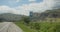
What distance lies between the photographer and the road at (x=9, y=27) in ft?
6.15

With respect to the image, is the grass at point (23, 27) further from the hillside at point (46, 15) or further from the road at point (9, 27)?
the hillside at point (46, 15)

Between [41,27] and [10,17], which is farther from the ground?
[10,17]

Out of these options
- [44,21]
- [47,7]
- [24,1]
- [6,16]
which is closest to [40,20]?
[44,21]

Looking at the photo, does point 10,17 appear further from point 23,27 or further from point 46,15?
point 46,15

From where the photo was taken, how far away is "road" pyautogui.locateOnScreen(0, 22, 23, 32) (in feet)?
6.15

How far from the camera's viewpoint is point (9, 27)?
1.89 meters

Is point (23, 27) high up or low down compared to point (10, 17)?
down

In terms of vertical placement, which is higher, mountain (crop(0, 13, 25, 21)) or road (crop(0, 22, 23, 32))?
mountain (crop(0, 13, 25, 21))

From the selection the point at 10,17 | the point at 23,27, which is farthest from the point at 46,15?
the point at 10,17

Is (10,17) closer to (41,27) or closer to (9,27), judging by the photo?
(9,27)

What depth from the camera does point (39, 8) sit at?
1949 mm

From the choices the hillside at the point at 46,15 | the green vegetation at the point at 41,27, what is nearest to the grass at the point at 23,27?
the green vegetation at the point at 41,27

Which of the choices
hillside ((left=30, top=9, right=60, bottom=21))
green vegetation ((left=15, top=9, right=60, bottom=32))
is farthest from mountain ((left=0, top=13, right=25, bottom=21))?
hillside ((left=30, top=9, right=60, bottom=21))

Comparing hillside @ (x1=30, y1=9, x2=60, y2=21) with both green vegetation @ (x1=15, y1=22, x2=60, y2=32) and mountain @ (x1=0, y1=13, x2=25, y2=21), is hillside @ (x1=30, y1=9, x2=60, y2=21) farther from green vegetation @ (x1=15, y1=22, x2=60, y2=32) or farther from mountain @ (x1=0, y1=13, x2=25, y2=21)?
mountain @ (x1=0, y1=13, x2=25, y2=21)
